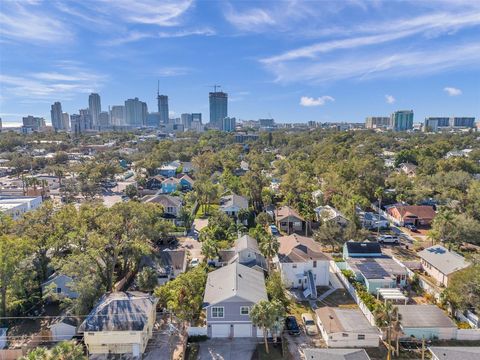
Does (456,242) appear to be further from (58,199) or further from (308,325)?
(58,199)

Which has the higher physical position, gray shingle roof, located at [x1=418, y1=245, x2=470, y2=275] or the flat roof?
gray shingle roof, located at [x1=418, y1=245, x2=470, y2=275]

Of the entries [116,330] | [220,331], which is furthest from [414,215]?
[116,330]

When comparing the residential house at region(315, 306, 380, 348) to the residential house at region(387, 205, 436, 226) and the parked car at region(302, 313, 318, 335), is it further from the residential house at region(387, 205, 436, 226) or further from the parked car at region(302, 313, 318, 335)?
the residential house at region(387, 205, 436, 226)

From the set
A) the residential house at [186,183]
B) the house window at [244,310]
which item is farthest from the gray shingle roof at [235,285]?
the residential house at [186,183]

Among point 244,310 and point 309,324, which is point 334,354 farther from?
point 244,310

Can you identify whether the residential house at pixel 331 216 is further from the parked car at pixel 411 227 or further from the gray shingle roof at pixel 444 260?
the gray shingle roof at pixel 444 260

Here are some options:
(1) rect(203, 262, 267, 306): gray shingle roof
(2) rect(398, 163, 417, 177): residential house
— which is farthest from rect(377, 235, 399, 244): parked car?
(2) rect(398, 163, 417, 177): residential house
